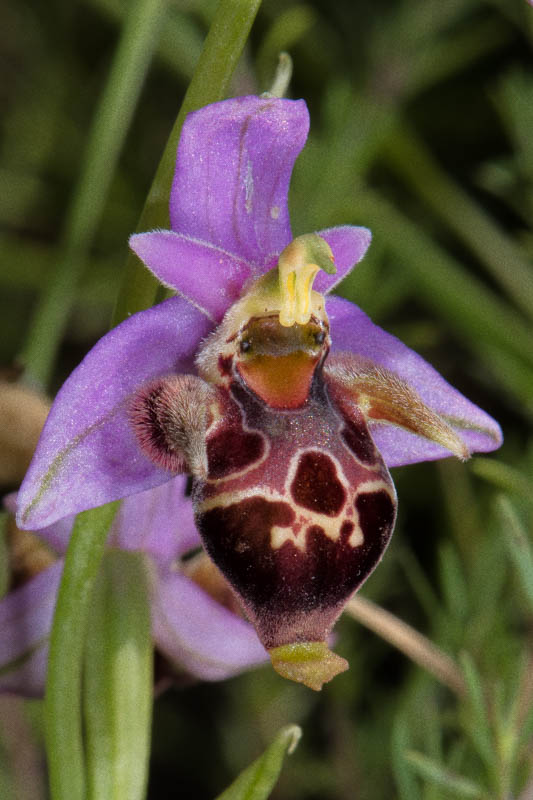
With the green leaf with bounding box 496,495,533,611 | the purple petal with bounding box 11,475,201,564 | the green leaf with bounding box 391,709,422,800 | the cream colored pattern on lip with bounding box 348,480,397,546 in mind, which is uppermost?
the cream colored pattern on lip with bounding box 348,480,397,546

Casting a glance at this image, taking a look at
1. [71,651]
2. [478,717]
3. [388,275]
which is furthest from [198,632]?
[388,275]

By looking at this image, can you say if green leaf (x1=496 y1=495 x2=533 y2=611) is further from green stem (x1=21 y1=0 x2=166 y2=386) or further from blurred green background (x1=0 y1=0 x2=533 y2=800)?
green stem (x1=21 y1=0 x2=166 y2=386)

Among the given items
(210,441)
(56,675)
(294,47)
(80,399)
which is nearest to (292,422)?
(210,441)

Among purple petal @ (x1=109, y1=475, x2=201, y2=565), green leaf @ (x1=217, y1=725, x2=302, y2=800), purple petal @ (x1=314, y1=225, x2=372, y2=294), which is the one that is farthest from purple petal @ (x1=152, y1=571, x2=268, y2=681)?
purple petal @ (x1=314, y1=225, x2=372, y2=294)

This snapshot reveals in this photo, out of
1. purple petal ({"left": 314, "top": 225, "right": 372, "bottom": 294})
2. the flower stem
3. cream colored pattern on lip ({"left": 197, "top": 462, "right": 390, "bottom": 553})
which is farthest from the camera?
the flower stem

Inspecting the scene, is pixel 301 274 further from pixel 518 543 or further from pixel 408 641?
pixel 408 641

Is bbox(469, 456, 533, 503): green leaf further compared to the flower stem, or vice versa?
the flower stem

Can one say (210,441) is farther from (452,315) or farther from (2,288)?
(2,288)
